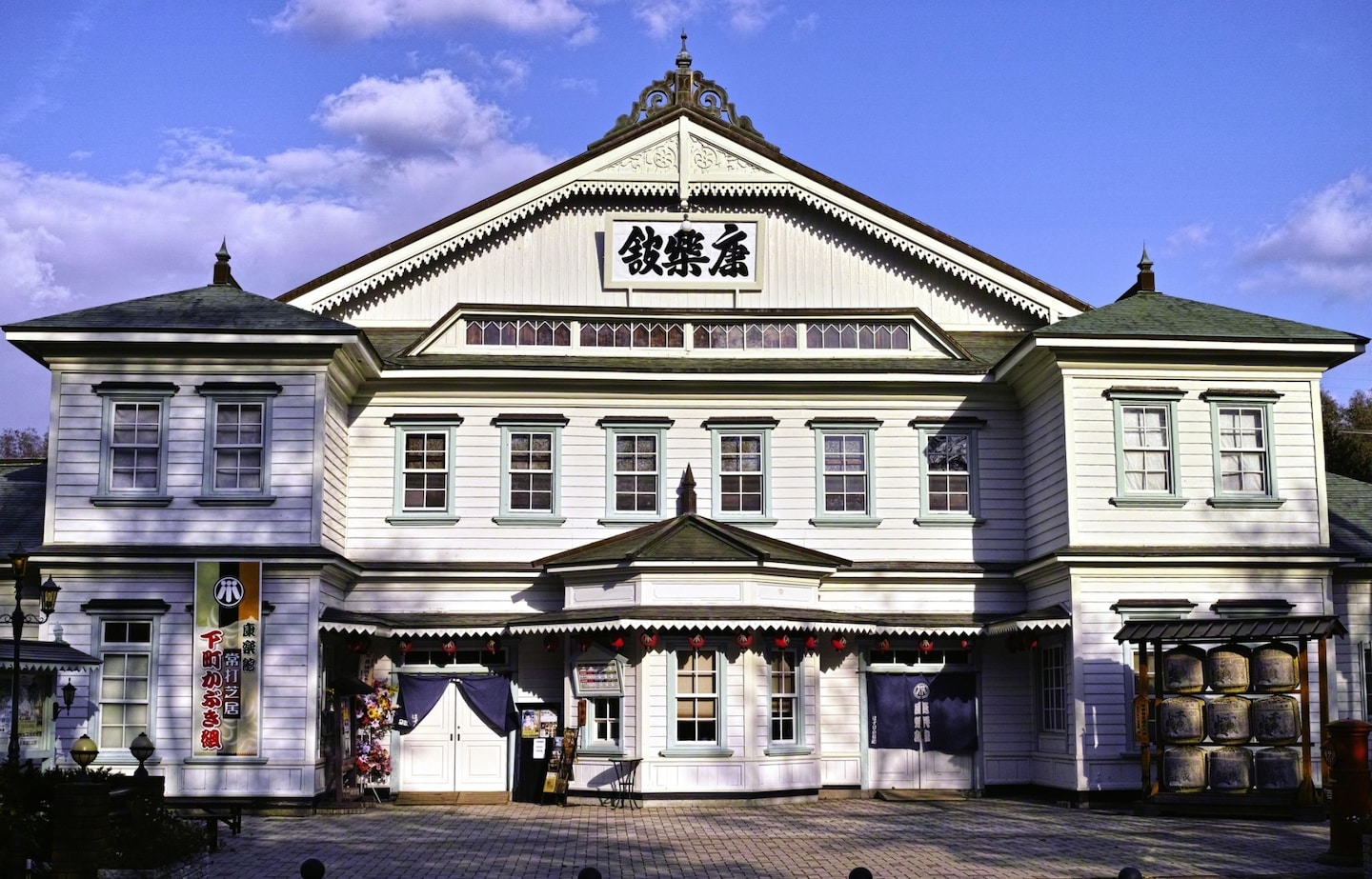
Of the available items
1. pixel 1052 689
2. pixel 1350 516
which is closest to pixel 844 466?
pixel 1052 689

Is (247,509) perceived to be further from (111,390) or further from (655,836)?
(655,836)

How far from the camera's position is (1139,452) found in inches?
959

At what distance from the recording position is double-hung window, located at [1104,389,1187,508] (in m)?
24.2

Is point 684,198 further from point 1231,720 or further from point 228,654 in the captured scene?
point 1231,720

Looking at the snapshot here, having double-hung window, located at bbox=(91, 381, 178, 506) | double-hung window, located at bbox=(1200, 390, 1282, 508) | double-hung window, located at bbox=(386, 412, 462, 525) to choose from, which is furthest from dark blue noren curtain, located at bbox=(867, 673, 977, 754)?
double-hung window, located at bbox=(91, 381, 178, 506)

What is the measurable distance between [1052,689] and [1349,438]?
84.4 ft

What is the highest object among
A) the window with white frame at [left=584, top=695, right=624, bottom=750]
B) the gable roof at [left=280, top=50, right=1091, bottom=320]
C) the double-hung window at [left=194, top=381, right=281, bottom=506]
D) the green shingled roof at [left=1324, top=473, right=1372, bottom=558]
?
the gable roof at [left=280, top=50, right=1091, bottom=320]

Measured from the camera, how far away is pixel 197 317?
79.3 feet

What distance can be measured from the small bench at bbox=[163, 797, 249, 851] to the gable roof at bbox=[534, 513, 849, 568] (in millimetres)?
6569

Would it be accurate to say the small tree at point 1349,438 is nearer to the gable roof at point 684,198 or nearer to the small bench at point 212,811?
the gable roof at point 684,198

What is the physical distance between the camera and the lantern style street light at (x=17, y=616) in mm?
18203

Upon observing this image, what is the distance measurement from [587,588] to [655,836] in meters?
6.23

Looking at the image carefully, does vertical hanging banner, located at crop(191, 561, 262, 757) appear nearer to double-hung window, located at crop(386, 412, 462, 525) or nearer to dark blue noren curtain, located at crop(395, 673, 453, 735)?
dark blue noren curtain, located at crop(395, 673, 453, 735)

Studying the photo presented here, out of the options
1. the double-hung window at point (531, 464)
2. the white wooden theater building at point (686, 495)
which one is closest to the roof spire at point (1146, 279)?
the white wooden theater building at point (686, 495)
